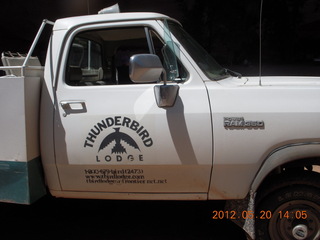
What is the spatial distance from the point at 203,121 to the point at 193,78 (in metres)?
0.36

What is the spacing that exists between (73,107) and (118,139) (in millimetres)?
454

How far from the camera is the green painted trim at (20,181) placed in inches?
108

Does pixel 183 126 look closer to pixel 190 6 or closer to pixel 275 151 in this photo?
pixel 275 151

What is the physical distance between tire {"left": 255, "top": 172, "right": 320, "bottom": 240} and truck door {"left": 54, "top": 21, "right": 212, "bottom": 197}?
529mm

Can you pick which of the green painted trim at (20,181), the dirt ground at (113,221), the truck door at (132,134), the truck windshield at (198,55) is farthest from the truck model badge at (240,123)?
the green painted trim at (20,181)

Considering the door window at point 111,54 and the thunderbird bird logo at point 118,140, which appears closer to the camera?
the thunderbird bird logo at point 118,140

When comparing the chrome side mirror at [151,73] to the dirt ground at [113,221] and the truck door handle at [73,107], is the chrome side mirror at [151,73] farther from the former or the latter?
the dirt ground at [113,221]

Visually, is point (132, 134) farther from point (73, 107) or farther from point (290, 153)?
point (290, 153)

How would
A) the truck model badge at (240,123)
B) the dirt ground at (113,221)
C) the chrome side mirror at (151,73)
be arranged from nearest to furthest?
the chrome side mirror at (151,73), the truck model badge at (240,123), the dirt ground at (113,221)

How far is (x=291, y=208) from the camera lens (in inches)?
107

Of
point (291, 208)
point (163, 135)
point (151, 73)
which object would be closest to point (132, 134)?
point (163, 135)
